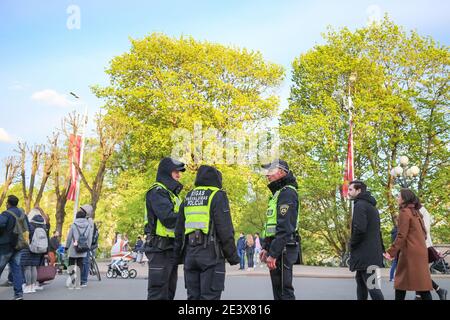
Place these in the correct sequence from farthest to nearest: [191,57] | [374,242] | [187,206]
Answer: [191,57]
[374,242]
[187,206]

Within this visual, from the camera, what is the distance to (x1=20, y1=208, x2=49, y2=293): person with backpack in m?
13.1

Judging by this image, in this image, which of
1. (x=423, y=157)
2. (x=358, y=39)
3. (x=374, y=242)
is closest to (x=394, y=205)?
(x=423, y=157)

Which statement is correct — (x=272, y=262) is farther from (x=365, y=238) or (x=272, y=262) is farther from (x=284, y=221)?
(x=365, y=238)

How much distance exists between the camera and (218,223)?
7012mm

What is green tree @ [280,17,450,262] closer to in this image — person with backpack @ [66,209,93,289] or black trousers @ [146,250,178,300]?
person with backpack @ [66,209,93,289]

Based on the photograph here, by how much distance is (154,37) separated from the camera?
128ft

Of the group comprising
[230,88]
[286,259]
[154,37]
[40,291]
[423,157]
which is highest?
[154,37]

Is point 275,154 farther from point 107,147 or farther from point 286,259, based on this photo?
point 286,259

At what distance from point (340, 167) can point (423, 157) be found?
5.58m

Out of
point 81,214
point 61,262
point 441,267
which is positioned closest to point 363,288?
point 81,214

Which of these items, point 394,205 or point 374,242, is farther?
point 394,205

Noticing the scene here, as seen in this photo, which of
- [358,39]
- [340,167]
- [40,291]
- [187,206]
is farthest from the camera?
[358,39]

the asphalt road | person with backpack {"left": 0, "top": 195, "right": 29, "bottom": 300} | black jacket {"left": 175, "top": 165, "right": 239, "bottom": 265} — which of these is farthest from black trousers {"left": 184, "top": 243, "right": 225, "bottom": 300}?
the asphalt road

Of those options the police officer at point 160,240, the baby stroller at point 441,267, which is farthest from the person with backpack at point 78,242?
the baby stroller at point 441,267
